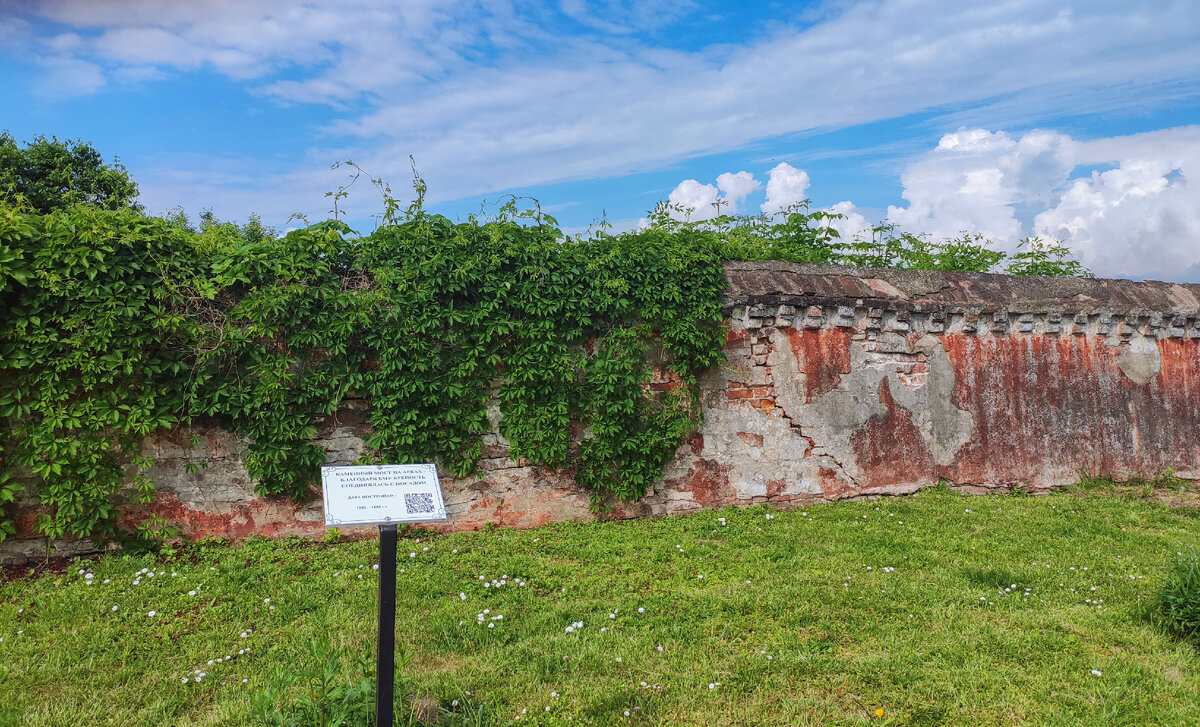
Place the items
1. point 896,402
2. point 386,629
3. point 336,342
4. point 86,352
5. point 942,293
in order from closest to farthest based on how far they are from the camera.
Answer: point 386,629 < point 86,352 < point 336,342 < point 896,402 < point 942,293

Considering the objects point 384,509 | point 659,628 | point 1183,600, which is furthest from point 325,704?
point 1183,600

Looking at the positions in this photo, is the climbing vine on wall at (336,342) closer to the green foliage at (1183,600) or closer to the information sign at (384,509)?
the information sign at (384,509)

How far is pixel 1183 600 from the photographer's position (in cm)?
416

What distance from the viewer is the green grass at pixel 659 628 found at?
131 inches

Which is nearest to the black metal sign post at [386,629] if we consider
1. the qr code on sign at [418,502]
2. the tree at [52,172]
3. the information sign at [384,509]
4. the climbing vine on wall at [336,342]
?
the information sign at [384,509]

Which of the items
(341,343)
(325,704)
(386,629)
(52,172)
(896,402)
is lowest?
(325,704)

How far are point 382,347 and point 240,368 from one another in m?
1.04

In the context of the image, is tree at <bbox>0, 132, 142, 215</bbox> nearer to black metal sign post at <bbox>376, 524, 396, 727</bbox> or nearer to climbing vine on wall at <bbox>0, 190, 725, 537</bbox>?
climbing vine on wall at <bbox>0, 190, 725, 537</bbox>

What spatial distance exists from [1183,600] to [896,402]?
132 inches

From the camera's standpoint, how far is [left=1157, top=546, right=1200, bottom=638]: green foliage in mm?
4105

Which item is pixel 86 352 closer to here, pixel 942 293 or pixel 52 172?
pixel 942 293

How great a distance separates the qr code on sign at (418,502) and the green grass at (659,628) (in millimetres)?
976

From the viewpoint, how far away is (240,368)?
541cm

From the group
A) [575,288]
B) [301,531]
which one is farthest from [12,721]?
[575,288]
